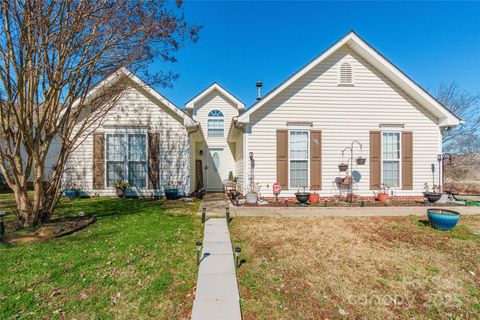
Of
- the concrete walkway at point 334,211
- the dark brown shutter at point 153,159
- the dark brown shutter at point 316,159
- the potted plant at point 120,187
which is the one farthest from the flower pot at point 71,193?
the dark brown shutter at point 316,159

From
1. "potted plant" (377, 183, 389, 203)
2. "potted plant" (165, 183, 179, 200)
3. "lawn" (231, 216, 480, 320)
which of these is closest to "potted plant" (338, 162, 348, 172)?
"potted plant" (377, 183, 389, 203)

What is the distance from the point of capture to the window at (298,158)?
9.30 m

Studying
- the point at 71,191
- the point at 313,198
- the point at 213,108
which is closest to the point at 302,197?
the point at 313,198

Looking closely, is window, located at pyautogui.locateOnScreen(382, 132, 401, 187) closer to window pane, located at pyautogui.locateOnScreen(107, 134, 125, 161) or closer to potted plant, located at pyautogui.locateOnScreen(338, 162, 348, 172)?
potted plant, located at pyautogui.locateOnScreen(338, 162, 348, 172)

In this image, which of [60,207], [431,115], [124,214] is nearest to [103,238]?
[124,214]

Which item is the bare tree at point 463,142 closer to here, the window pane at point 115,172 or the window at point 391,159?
the window at point 391,159

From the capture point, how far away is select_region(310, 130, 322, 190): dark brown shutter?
9.28 meters

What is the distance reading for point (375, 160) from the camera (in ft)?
31.0

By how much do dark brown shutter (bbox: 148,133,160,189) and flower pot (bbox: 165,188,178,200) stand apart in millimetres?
738

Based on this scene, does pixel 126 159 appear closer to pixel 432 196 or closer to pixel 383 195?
pixel 383 195

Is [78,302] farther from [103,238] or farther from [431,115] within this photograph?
[431,115]

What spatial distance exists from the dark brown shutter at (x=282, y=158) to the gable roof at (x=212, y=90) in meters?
6.54

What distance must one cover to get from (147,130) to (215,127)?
5.33 meters

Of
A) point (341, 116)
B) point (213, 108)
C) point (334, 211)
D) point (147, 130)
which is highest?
point (213, 108)
